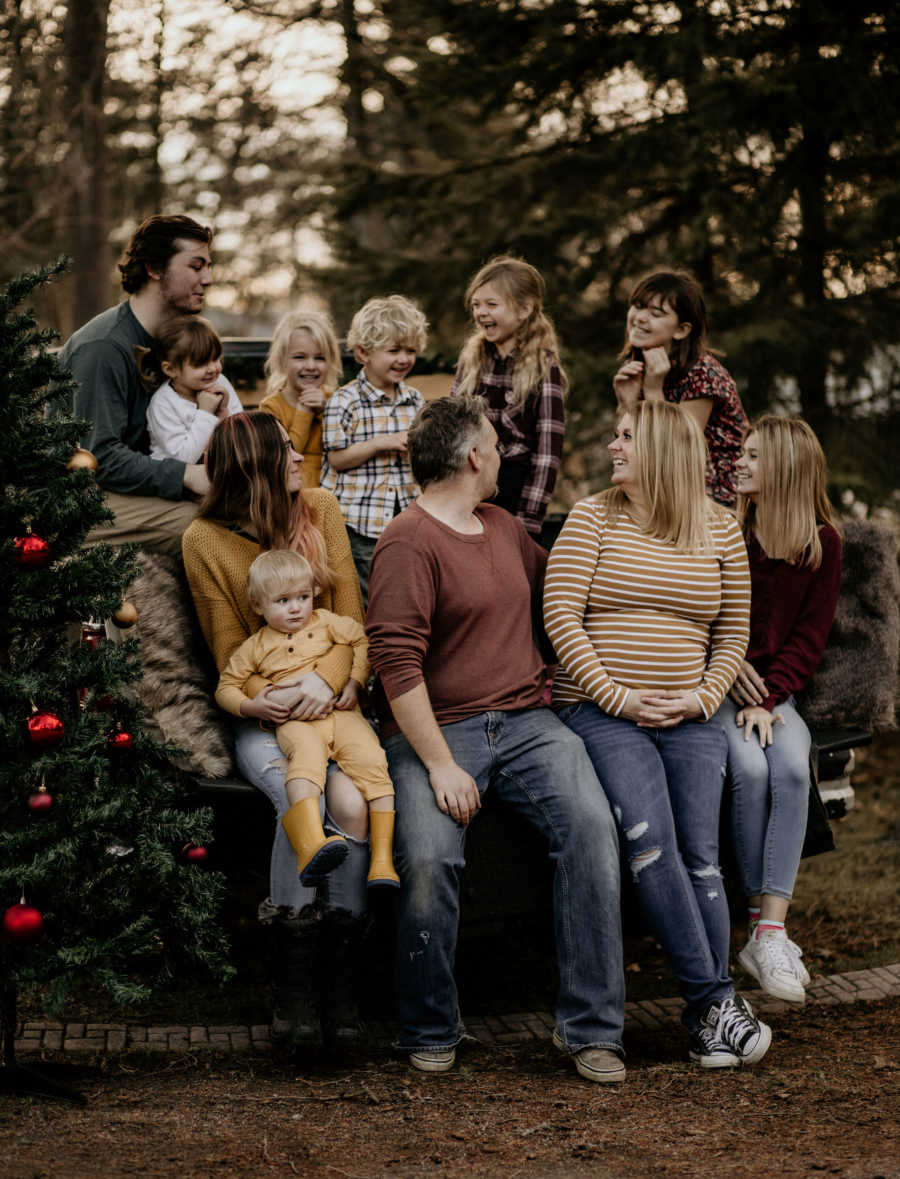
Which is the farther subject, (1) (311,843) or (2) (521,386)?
(2) (521,386)

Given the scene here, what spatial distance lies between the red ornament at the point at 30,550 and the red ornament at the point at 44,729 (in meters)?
0.40

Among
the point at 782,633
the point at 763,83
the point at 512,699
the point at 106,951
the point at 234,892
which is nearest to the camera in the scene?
the point at 106,951

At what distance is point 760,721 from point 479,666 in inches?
38.8

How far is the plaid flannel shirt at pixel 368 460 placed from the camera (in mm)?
5234

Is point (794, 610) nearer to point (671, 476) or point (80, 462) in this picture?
point (671, 476)

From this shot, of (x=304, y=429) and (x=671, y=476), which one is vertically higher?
(x=304, y=429)

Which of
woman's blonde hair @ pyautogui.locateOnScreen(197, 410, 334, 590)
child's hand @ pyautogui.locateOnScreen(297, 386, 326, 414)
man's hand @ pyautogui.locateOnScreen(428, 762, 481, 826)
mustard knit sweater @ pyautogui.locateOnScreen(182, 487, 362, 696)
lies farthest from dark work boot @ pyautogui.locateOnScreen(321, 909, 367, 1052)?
child's hand @ pyautogui.locateOnScreen(297, 386, 326, 414)

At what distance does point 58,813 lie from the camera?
10.9ft

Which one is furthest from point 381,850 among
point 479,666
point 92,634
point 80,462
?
point 80,462

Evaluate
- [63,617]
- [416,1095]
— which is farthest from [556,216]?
[416,1095]

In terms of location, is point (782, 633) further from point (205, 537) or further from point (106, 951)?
point (106, 951)

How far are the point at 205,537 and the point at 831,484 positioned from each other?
412 cm

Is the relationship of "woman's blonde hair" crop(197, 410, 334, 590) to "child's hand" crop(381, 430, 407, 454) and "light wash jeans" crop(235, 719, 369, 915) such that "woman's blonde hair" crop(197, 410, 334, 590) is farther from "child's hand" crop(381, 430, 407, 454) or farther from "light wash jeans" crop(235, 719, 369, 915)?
"child's hand" crop(381, 430, 407, 454)

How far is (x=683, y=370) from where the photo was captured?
5.25m
